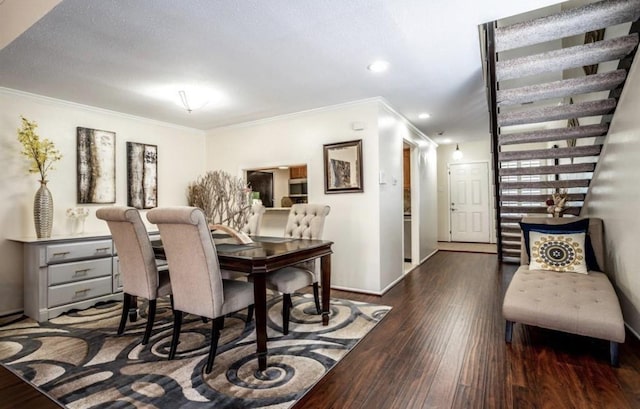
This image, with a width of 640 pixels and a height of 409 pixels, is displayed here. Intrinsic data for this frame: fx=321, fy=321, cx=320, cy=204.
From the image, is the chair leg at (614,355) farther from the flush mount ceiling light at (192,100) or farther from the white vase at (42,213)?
the white vase at (42,213)

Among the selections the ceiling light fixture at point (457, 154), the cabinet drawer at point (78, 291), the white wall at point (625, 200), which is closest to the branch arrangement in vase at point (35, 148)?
the cabinet drawer at point (78, 291)

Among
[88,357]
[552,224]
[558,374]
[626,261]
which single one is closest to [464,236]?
[552,224]

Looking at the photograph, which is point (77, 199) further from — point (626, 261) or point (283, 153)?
point (626, 261)

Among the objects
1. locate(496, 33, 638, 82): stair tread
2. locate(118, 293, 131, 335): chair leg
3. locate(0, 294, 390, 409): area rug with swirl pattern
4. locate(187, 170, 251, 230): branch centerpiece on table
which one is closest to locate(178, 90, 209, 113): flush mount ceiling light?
locate(187, 170, 251, 230): branch centerpiece on table

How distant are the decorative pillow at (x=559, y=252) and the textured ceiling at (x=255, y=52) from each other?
169cm

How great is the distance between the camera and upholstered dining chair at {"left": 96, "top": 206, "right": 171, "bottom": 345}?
2.34 m

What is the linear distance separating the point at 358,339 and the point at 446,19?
2382mm

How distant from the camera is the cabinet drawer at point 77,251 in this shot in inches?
122

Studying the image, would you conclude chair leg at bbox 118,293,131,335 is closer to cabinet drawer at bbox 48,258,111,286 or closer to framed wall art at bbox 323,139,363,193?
cabinet drawer at bbox 48,258,111,286

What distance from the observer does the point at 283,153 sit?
445 cm

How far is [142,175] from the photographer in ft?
14.5

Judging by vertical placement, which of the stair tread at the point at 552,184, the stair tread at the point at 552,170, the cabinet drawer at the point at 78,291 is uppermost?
the stair tread at the point at 552,170

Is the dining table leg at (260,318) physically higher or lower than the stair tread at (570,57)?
lower

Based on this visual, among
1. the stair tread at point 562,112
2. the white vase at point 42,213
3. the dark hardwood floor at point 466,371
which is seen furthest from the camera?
the white vase at point 42,213
